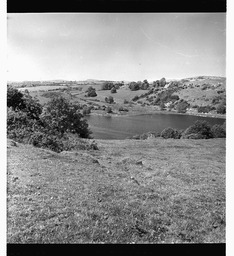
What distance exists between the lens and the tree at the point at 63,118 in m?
17.6

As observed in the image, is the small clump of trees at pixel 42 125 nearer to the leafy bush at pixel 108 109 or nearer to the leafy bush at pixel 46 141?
the leafy bush at pixel 46 141

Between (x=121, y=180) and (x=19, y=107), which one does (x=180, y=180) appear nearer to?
(x=121, y=180)

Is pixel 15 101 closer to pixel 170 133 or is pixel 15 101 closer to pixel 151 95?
pixel 151 95

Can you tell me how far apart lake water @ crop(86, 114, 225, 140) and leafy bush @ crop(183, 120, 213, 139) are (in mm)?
526

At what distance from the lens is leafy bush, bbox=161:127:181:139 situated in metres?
19.4

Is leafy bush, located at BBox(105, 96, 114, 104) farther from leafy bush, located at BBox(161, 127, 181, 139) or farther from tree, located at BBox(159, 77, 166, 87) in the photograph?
leafy bush, located at BBox(161, 127, 181, 139)

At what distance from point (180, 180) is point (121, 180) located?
3.46 meters

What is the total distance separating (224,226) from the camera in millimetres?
11344

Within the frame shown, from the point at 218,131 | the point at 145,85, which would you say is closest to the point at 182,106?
the point at 218,131

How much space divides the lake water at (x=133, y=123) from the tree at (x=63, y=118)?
0.72 meters

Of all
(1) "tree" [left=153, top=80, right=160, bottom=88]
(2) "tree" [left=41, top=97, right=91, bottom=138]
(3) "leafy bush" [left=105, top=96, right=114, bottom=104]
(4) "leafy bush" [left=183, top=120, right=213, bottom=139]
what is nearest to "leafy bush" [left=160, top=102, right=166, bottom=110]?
(1) "tree" [left=153, top=80, right=160, bottom=88]

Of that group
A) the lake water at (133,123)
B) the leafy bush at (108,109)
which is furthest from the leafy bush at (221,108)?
the leafy bush at (108,109)

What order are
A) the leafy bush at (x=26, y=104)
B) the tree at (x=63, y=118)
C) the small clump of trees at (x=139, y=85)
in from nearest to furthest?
1. the small clump of trees at (x=139, y=85)
2. the tree at (x=63, y=118)
3. the leafy bush at (x=26, y=104)
